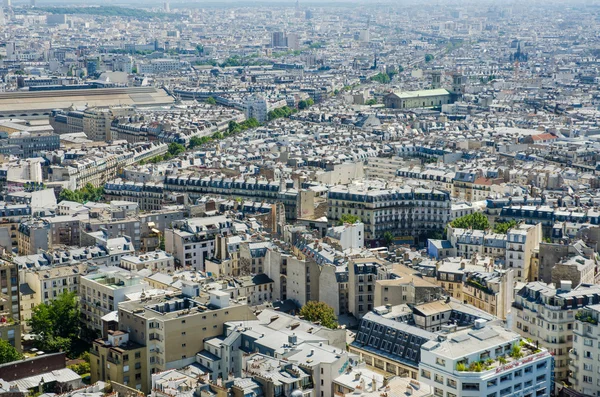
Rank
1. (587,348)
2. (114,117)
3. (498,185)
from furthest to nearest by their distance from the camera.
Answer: (114,117), (498,185), (587,348)

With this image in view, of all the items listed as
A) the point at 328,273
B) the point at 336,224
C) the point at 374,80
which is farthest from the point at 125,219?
the point at 374,80

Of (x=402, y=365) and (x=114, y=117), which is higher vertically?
(x=114, y=117)

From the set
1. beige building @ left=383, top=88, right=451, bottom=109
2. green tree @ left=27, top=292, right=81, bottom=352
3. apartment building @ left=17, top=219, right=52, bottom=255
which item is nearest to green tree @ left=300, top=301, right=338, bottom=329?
green tree @ left=27, top=292, right=81, bottom=352

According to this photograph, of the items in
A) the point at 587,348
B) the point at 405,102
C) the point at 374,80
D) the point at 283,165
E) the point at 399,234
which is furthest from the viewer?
the point at 374,80

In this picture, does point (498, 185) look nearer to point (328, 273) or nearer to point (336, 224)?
point (336, 224)

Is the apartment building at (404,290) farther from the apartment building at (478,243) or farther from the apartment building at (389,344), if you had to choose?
the apartment building at (478,243)
